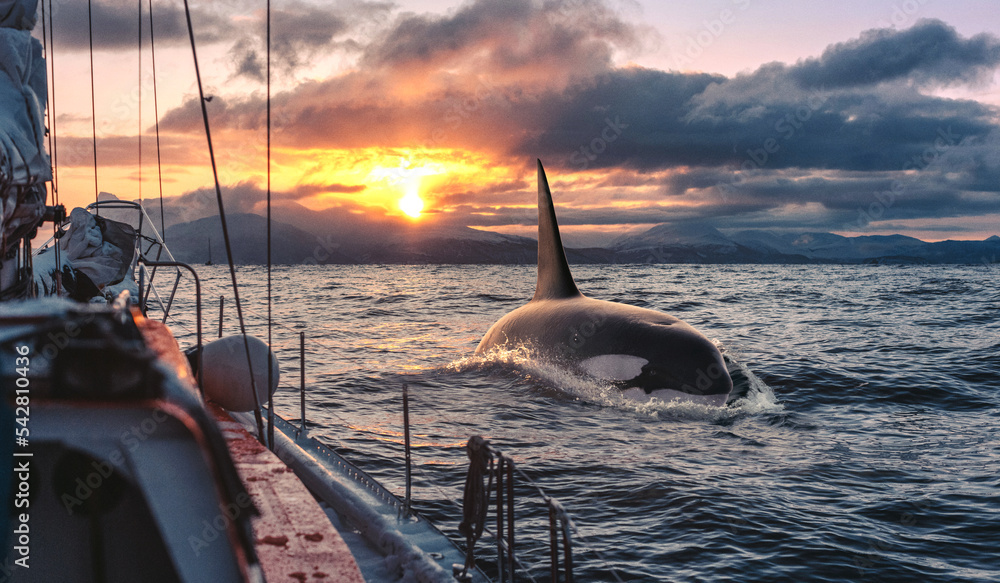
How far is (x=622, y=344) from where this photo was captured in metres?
11.2

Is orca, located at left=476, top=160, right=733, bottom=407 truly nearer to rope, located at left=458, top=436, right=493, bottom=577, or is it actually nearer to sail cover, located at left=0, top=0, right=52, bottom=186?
rope, located at left=458, top=436, right=493, bottom=577

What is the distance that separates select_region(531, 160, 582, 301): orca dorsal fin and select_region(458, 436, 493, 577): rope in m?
10.4

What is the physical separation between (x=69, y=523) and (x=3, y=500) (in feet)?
1.29

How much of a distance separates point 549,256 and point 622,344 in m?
4.40

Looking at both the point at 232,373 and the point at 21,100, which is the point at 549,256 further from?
the point at 21,100

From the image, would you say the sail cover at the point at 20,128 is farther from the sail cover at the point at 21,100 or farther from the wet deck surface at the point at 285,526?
the wet deck surface at the point at 285,526

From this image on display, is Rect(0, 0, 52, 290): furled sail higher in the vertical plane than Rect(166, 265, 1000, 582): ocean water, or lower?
higher

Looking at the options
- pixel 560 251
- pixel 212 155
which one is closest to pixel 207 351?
pixel 212 155

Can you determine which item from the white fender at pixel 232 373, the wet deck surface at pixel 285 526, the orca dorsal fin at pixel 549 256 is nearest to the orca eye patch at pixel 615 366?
the orca dorsal fin at pixel 549 256

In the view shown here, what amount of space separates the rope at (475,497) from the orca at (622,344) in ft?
21.4

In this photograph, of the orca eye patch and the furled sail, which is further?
the orca eye patch

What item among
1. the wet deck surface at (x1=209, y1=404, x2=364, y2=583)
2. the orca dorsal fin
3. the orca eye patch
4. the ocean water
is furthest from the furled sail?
the orca dorsal fin

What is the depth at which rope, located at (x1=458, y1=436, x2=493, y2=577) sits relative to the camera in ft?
14.2

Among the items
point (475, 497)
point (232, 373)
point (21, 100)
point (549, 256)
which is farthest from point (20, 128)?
point (549, 256)
